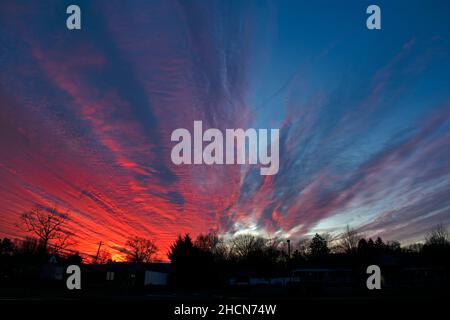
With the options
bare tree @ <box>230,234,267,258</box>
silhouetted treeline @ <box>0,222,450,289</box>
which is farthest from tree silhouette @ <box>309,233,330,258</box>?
bare tree @ <box>230,234,267,258</box>

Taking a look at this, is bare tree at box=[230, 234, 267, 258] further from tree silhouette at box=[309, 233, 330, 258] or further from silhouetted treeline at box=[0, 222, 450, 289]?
tree silhouette at box=[309, 233, 330, 258]

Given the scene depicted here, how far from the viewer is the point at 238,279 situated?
70000 millimetres

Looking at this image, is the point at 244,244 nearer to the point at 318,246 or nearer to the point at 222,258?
the point at 222,258

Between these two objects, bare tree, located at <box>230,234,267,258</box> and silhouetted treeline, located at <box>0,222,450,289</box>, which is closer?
silhouetted treeline, located at <box>0,222,450,289</box>

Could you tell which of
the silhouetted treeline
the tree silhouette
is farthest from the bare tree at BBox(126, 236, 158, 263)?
the tree silhouette

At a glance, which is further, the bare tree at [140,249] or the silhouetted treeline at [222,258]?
the bare tree at [140,249]

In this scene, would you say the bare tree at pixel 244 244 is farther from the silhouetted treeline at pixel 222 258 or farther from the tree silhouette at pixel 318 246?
the tree silhouette at pixel 318 246

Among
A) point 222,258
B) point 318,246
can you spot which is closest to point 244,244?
point 222,258

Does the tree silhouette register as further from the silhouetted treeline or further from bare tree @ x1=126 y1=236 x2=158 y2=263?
bare tree @ x1=126 y1=236 x2=158 y2=263

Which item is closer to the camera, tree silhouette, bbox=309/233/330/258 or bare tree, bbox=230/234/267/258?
bare tree, bbox=230/234/267/258

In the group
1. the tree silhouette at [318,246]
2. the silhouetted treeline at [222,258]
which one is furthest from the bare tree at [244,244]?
the tree silhouette at [318,246]
